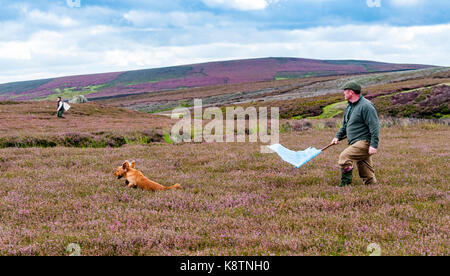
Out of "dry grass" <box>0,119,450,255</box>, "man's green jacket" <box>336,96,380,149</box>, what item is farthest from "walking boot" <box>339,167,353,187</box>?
"man's green jacket" <box>336,96,380,149</box>

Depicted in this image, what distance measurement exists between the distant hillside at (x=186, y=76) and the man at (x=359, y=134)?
126m

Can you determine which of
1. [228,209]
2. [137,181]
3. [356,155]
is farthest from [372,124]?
[137,181]

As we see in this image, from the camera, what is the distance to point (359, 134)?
360 inches

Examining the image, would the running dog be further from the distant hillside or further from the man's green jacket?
the distant hillside

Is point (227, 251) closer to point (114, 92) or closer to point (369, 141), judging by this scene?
point (369, 141)

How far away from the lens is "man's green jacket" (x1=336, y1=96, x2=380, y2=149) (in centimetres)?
866

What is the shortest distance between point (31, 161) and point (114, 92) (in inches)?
5081

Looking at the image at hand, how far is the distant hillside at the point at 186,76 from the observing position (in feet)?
454

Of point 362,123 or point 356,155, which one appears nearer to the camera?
point 356,155

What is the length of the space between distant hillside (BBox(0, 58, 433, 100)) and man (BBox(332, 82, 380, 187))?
125774mm

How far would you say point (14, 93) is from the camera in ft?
484

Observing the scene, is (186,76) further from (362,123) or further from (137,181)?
(362,123)

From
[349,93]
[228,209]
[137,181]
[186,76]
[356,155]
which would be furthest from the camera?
[186,76]

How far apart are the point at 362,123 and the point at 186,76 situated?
507 ft
